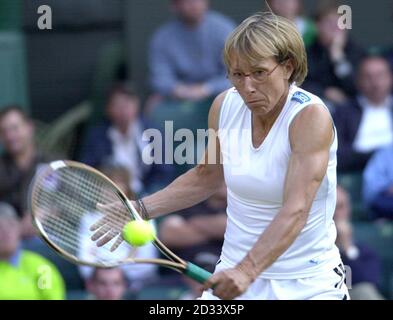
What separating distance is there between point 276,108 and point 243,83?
0.20m

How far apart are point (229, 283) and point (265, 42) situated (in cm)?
84

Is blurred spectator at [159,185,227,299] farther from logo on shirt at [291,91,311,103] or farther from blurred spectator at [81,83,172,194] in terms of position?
logo on shirt at [291,91,311,103]

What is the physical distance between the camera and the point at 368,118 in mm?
7203

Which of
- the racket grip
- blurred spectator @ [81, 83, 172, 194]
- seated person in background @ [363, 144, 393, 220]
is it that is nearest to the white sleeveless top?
the racket grip

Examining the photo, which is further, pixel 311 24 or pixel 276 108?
pixel 311 24

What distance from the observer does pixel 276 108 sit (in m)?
4.04

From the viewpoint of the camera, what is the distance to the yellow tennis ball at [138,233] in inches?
162

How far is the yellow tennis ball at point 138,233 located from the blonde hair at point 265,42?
66 centimetres

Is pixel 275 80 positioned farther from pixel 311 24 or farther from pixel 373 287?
pixel 311 24

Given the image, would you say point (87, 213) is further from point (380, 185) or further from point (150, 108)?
point (380, 185)

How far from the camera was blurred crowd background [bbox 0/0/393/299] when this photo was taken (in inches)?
262
